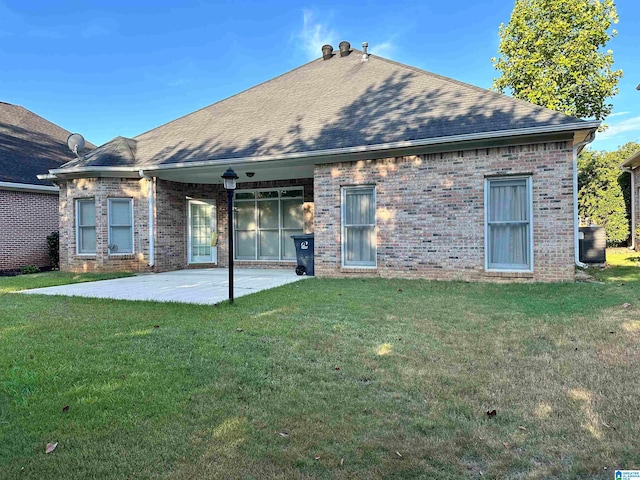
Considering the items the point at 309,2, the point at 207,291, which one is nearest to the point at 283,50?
the point at 309,2

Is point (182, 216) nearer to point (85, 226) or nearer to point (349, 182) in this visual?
point (85, 226)

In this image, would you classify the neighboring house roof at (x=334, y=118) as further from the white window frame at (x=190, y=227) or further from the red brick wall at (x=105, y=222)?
the white window frame at (x=190, y=227)

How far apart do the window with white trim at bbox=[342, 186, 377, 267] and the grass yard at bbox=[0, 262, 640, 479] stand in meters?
4.13

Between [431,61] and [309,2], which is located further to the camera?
[431,61]

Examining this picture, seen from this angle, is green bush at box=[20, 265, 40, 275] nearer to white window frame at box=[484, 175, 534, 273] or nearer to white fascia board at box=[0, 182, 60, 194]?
white fascia board at box=[0, 182, 60, 194]

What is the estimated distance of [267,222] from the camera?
13.2m

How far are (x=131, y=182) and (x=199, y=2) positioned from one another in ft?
23.1

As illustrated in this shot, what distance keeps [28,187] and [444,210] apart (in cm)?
1326

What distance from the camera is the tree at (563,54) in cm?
1736

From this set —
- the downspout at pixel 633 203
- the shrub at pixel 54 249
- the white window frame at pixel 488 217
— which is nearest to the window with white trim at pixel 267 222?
the white window frame at pixel 488 217

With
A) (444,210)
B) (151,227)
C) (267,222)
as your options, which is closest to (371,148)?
(444,210)

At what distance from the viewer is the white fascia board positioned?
12.9 metres

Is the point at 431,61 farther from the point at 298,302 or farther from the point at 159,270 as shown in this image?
the point at 298,302

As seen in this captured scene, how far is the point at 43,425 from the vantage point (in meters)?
2.60
